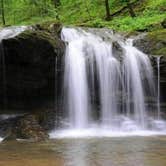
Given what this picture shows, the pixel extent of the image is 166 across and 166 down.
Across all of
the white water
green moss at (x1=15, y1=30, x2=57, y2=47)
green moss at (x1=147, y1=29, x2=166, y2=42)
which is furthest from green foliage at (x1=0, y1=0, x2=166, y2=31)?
green moss at (x1=15, y1=30, x2=57, y2=47)

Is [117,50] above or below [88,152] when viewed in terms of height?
above

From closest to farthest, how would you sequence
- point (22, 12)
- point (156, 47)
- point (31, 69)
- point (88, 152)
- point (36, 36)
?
point (88, 152)
point (36, 36)
point (31, 69)
point (156, 47)
point (22, 12)

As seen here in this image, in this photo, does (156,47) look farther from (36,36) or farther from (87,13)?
(87,13)

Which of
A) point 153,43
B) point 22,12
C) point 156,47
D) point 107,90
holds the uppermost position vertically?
point 22,12

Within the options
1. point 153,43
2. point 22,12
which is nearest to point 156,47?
point 153,43

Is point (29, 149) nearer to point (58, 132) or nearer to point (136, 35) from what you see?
point (58, 132)

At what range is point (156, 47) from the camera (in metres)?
16.8

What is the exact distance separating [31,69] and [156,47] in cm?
495

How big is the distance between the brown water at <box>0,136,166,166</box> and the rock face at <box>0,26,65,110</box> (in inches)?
132

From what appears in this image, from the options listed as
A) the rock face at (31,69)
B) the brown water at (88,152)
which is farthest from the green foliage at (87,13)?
the brown water at (88,152)

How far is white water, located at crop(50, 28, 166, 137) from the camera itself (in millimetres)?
15109

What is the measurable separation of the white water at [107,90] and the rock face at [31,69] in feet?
2.01

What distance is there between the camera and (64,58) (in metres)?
15.4

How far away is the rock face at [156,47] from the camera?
1584 centimetres
